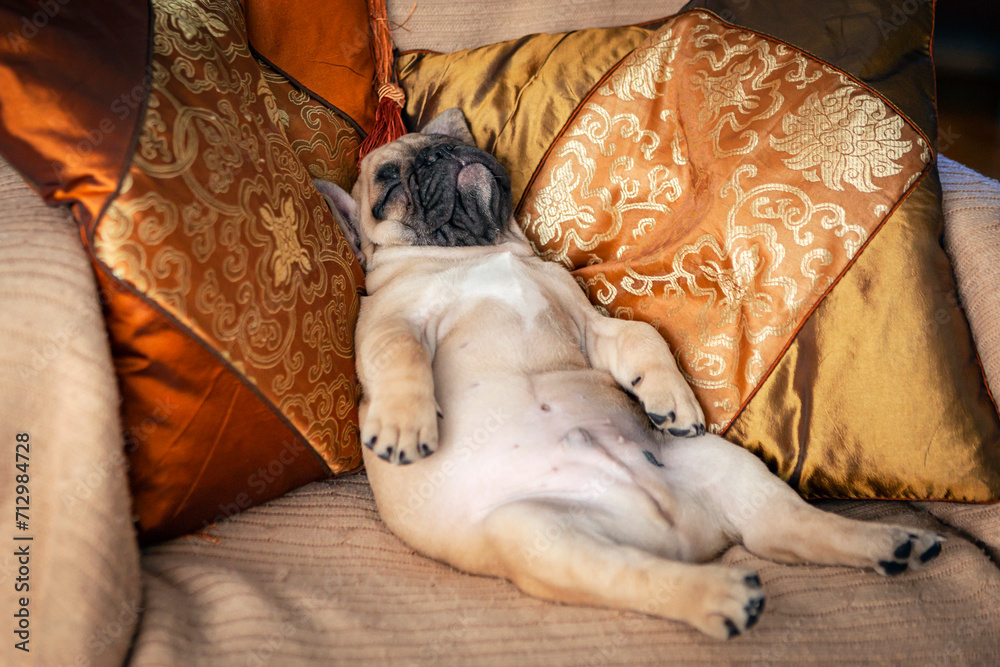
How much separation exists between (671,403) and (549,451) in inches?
15.9

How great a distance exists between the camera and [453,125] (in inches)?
94.6

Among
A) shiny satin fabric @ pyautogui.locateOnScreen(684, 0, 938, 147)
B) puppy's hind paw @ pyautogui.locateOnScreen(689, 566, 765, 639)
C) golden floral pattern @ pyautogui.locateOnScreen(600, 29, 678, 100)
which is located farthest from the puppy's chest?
shiny satin fabric @ pyautogui.locateOnScreen(684, 0, 938, 147)

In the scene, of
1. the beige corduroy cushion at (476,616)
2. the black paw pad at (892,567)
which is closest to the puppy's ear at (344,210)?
the beige corduroy cushion at (476,616)

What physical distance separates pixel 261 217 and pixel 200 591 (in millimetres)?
915

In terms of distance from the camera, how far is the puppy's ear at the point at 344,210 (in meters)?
2.19

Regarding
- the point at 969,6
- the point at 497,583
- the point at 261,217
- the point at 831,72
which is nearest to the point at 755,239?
the point at 831,72

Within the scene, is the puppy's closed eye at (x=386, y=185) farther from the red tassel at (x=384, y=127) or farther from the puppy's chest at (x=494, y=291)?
the puppy's chest at (x=494, y=291)

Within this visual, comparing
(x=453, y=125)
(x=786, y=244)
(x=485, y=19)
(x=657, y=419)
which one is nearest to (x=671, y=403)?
(x=657, y=419)

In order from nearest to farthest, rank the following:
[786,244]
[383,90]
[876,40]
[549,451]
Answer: [549,451], [786,244], [876,40], [383,90]

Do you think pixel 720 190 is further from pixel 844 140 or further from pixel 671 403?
pixel 671 403

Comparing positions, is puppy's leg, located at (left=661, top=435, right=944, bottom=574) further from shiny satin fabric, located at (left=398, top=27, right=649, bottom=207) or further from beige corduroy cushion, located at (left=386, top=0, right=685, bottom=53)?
beige corduroy cushion, located at (left=386, top=0, right=685, bottom=53)

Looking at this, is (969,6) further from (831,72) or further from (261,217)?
(261,217)

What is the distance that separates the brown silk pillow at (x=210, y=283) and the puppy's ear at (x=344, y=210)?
293 millimetres

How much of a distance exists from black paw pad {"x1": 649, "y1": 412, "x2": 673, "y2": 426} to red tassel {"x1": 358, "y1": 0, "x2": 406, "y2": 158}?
150 cm
